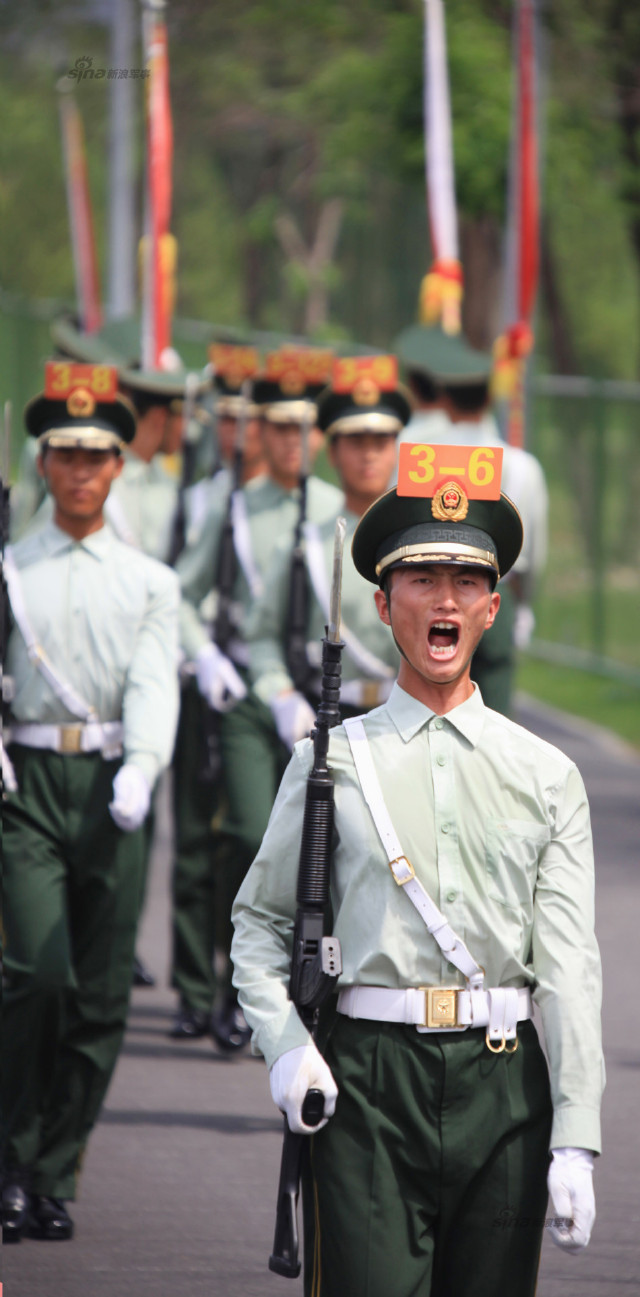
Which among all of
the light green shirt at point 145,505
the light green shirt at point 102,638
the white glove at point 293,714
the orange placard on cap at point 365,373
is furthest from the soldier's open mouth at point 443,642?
the light green shirt at point 145,505

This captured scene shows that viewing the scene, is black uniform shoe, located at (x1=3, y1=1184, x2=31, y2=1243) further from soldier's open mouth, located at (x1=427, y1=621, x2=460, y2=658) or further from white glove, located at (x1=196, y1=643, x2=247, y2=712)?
soldier's open mouth, located at (x1=427, y1=621, x2=460, y2=658)

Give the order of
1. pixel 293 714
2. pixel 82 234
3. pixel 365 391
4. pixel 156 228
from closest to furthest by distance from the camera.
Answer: pixel 293 714
pixel 365 391
pixel 156 228
pixel 82 234

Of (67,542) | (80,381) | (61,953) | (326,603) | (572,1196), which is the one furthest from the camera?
(326,603)

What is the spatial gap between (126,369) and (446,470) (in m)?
7.10

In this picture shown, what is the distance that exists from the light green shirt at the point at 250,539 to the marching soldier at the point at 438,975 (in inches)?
187

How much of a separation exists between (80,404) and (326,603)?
1.39 metres

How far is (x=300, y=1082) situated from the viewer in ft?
12.3

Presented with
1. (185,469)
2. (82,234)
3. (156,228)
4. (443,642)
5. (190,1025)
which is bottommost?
(190,1025)

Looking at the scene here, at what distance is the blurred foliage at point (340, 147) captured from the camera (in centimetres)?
2097

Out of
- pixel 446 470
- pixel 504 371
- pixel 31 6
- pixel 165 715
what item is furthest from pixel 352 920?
pixel 31 6

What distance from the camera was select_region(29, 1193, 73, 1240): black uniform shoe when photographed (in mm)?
6203

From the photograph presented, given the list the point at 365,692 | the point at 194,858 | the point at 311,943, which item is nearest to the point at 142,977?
the point at 194,858

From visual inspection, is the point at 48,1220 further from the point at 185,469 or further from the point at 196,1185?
the point at 185,469

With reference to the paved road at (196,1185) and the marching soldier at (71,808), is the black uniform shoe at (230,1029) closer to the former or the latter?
the paved road at (196,1185)
